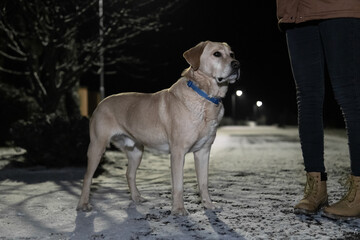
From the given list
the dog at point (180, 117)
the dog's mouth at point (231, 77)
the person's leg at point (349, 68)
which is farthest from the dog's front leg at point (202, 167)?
the person's leg at point (349, 68)

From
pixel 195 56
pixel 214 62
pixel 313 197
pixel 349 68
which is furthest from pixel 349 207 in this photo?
pixel 195 56

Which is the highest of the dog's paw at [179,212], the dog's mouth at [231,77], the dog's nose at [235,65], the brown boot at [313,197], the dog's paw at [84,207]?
the dog's nose at [235,65]

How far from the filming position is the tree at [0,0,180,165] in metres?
7.98

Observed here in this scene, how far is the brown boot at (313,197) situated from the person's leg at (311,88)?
0.07 meters

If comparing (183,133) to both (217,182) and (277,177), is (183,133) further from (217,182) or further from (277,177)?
(277,177)

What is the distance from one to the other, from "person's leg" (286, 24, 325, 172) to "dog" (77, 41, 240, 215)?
0.62 metres

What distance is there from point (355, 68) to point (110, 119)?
2377mm

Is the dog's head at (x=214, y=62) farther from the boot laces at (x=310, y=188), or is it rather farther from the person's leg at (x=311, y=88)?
the boot laces at (x=310, y=188)

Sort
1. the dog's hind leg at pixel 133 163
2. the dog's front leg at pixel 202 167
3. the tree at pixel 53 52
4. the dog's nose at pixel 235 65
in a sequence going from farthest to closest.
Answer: the tree at pixel 53 52 → the dog's hind leg at pixel 133 163 → the dog's front leg at pixel 202 167 → the dog's nose at pixel 235 65

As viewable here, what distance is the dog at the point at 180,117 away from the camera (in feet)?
13.0

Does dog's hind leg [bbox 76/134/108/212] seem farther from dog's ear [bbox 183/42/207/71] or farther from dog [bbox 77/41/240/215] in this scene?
dog's ear [bbox 183/42/207/71]

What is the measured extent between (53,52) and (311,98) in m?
9.30

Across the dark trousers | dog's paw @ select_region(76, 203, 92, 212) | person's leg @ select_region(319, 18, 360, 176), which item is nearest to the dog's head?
the dark trousers

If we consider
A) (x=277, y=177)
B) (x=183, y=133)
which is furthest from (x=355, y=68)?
(x=277, y=177)
